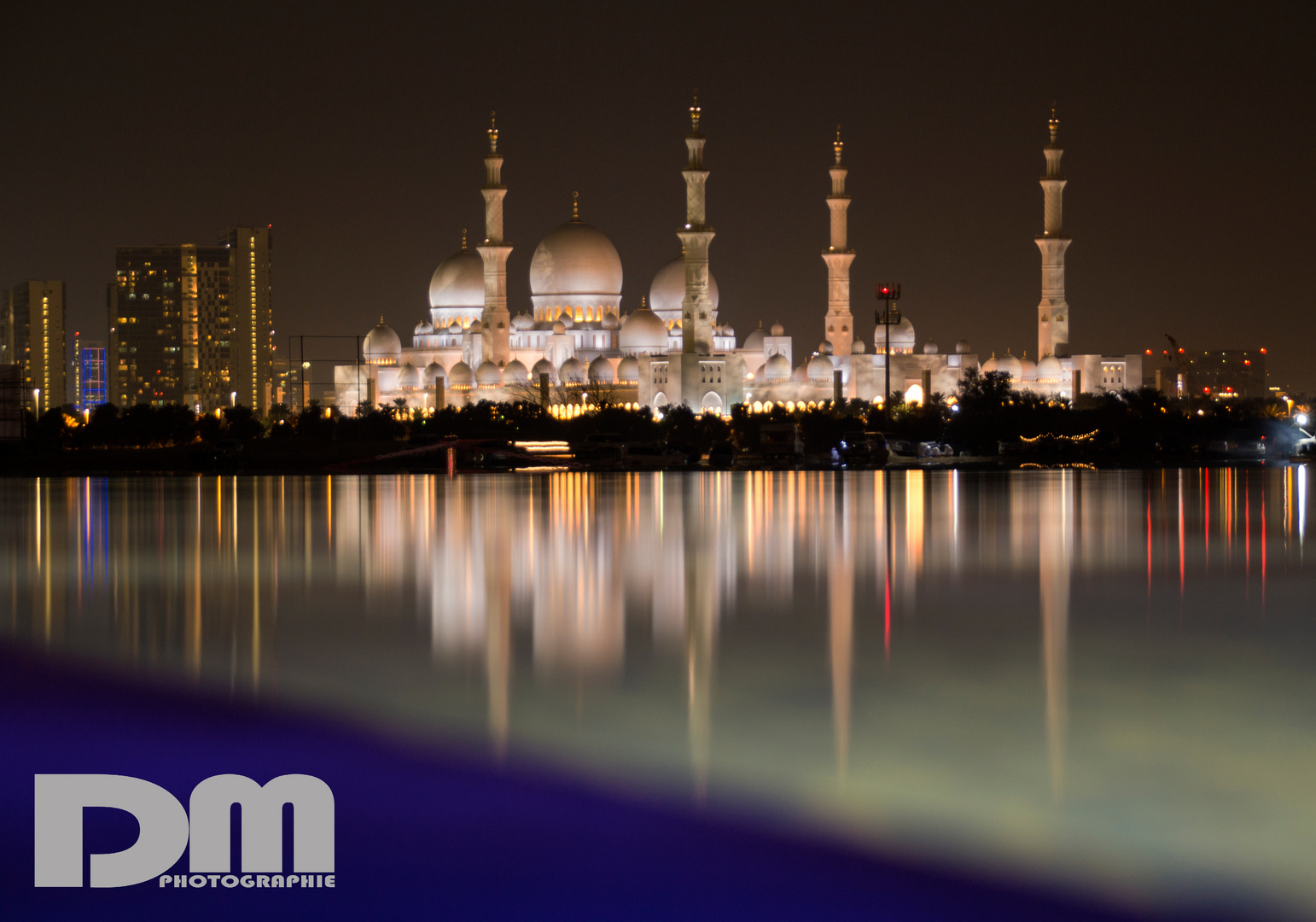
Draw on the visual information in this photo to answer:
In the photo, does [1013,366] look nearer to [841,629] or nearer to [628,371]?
[628,371]

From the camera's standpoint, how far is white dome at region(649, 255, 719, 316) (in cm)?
8369

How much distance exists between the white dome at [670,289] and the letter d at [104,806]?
79252 millimetres

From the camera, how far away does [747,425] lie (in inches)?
2322

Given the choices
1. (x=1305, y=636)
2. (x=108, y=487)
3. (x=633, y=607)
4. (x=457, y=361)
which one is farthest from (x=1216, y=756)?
(x=457, y=361)

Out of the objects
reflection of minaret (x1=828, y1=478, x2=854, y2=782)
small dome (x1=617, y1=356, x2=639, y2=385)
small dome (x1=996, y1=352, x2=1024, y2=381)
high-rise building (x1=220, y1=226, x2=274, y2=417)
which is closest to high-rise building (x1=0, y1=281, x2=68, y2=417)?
high-rise building (x1=220, y1=226, x2=274, y2=417)

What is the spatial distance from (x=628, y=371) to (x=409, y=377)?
46.4ft

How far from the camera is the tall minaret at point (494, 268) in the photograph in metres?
77.3

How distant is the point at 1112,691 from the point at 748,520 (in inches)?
399

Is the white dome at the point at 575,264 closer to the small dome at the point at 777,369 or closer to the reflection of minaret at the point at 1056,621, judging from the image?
the small dome at the point at 777,369

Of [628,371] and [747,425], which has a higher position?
[628,371]

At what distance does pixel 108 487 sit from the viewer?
26031 mm

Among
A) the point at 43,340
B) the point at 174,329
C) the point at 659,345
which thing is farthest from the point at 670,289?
the point at 43,340

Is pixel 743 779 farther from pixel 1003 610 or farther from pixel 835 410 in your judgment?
pixel 835 410

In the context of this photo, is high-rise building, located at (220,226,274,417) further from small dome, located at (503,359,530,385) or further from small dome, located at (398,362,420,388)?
small dome, located at (503,359,530,385)
